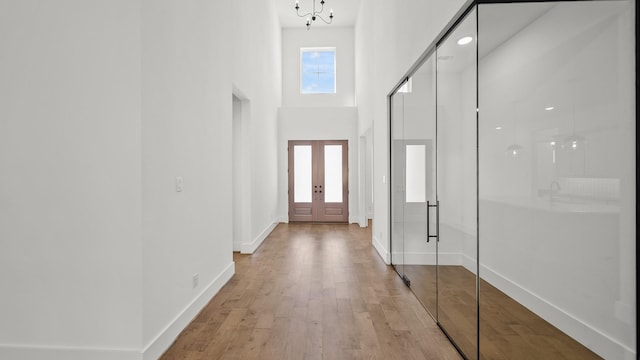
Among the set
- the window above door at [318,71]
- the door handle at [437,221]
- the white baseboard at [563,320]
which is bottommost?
the white baseboard at [563,320]

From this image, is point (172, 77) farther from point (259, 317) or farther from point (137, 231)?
point (259, 317)

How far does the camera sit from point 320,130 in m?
8.55

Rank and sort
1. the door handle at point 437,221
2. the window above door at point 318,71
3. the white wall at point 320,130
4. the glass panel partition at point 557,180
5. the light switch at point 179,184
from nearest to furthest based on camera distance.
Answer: the glass panel partition at point 557,180 < the light switch at point 179,184 < the door handle at point 437,221 < the white wall at point 320,130 < the window above door at point 318,71

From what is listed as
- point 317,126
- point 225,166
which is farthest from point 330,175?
point 225,166

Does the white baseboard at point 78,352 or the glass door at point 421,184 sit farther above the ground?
the glass door at point 421,184

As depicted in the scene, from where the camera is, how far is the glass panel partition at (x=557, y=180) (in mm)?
1506

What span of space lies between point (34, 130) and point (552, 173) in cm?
299

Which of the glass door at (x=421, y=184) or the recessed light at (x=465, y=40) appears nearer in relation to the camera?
the recessed light at (x=465, y=40)

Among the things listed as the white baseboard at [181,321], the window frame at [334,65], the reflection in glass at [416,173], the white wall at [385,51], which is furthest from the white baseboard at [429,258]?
the window frame at [334,65]

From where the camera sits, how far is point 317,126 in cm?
856

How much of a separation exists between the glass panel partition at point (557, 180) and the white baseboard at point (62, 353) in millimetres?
2161

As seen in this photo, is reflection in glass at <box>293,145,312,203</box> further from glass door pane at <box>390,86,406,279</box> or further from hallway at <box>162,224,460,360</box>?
glass door pane at <box>390,86,406,279</box>

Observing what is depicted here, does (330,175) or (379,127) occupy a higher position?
(379,127)

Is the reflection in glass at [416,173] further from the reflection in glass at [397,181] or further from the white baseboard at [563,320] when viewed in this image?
the white baseboard at [563,320]
